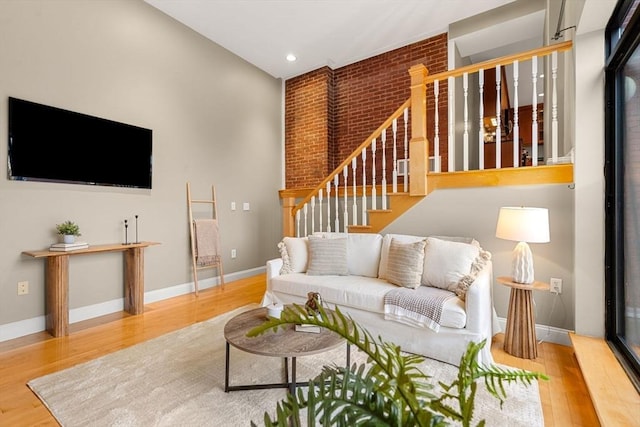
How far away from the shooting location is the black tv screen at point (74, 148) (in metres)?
2.75

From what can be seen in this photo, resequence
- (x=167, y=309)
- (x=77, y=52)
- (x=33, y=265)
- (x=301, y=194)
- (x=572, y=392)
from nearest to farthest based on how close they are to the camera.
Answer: (x=572, y=392)
(x=33, y=265)
(x=77, y=52)
(x=167, y=309)
(x=301, y=194)

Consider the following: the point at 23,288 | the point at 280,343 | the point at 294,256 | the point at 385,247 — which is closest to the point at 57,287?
the point at 23,288

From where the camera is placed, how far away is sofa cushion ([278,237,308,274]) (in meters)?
3.26

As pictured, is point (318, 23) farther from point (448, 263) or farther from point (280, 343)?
point (280, 343)

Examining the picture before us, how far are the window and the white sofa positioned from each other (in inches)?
29.6

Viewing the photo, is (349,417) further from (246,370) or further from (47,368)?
(47,368)

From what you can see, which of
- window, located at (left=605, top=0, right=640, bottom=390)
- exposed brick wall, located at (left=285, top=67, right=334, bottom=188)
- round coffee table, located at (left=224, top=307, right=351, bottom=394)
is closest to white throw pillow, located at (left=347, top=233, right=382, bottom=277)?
round coffee table, located at (left=224, top=307, right=351, bottom=394)

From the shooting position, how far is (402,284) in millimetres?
2617

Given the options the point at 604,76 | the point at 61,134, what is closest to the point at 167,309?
the point at 61,134

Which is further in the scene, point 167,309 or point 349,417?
point 167,309

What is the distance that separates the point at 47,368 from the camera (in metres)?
2.23

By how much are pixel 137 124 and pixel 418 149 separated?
3.10 m

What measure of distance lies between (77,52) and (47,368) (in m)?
2.82

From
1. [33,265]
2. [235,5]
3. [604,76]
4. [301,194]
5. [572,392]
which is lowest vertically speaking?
[572,392]
